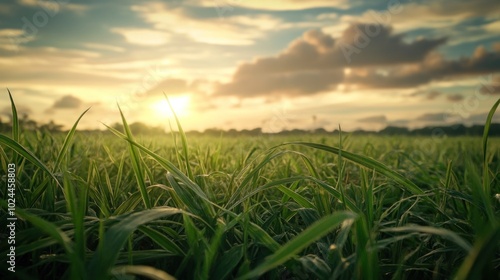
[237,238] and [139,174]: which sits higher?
[139,174]

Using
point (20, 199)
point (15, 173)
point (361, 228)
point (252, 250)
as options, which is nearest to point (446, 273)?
point (361, 228)

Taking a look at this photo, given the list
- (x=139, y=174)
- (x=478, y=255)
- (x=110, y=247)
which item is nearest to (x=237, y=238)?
(x=139, y=174)

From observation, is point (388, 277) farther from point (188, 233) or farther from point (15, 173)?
point (15, 173)

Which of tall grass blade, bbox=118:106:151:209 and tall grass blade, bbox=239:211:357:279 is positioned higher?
tall grass blade, bbox=118:106:151:209

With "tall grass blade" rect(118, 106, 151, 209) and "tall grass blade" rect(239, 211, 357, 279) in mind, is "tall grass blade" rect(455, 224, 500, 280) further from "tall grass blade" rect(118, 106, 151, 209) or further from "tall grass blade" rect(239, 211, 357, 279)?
"tall grass blade" rect(118, 106, 151, 209)

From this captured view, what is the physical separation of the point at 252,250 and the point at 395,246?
0.39 metres

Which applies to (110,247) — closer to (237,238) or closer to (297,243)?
(297,243)

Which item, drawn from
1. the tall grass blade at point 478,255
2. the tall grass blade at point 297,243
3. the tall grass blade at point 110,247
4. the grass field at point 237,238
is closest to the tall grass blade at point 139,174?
the grass field at point 237,238

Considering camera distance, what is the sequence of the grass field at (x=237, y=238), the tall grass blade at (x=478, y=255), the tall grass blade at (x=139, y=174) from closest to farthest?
the tall grass blade at (x=478, y=255)
the grass field at (x=237, y=238)
the tall grass blade at (x=139, y=174)

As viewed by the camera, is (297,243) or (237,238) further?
(237,238)

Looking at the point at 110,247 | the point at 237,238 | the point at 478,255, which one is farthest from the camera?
the point at 237,238

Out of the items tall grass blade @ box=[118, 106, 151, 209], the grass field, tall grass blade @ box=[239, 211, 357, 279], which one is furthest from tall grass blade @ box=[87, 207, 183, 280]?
tall grass blade @ box=[118, 106, 151, 209]

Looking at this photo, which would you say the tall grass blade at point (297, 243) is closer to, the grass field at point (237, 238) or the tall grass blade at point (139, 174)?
the grass field at point (237, 238)

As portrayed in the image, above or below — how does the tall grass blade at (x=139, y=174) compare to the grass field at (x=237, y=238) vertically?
above
